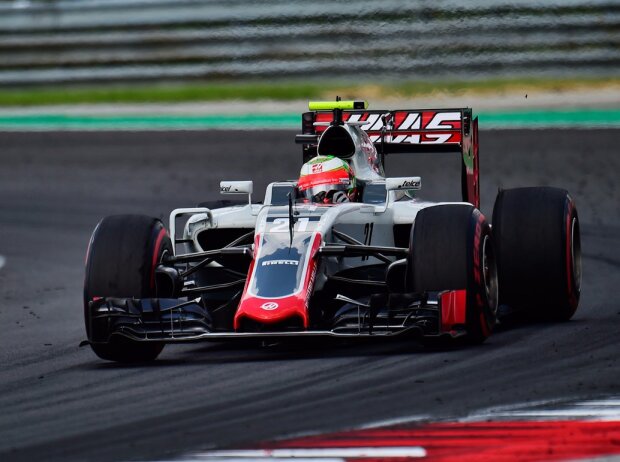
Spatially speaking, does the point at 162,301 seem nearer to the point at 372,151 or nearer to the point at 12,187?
the point at 372,151

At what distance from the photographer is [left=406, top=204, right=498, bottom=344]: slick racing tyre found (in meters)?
9.89

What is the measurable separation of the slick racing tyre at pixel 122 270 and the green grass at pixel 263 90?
40.1ft

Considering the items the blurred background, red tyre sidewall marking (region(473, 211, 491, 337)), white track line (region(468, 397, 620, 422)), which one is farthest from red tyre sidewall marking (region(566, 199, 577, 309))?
the blurred background

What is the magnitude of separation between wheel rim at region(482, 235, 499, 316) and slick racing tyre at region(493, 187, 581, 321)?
0.65 metres

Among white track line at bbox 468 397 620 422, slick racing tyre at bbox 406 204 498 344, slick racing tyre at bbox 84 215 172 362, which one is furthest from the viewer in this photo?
slick racing tyre at bbox 84 215 172 362

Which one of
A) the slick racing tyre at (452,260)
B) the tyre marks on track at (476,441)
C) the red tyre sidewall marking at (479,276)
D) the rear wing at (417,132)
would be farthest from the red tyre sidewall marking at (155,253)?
the tyre marks on track at (476,441)

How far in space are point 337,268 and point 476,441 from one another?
150 inches

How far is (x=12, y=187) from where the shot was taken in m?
21.0

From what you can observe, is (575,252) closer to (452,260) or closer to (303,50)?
(452,260)

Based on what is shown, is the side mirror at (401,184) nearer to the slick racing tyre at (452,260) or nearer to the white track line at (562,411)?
the slick racing tyre at (452,260)

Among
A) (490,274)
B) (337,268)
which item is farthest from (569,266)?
(337,268)

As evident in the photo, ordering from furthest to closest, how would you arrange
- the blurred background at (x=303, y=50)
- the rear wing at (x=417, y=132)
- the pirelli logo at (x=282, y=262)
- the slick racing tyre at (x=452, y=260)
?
1. the blurred background at (x=303, y=50)
2. the rear wing at (x=417, y=132)
3. the pirelli logo at (x=282, y=262)
4. the slick racing tyre at (x=452, y=260)

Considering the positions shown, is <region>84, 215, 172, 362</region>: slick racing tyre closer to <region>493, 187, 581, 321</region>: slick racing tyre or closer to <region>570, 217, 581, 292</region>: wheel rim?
<region>493, 187, 581, 321</region>: slick racing tyre

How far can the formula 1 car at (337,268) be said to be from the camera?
978cm
